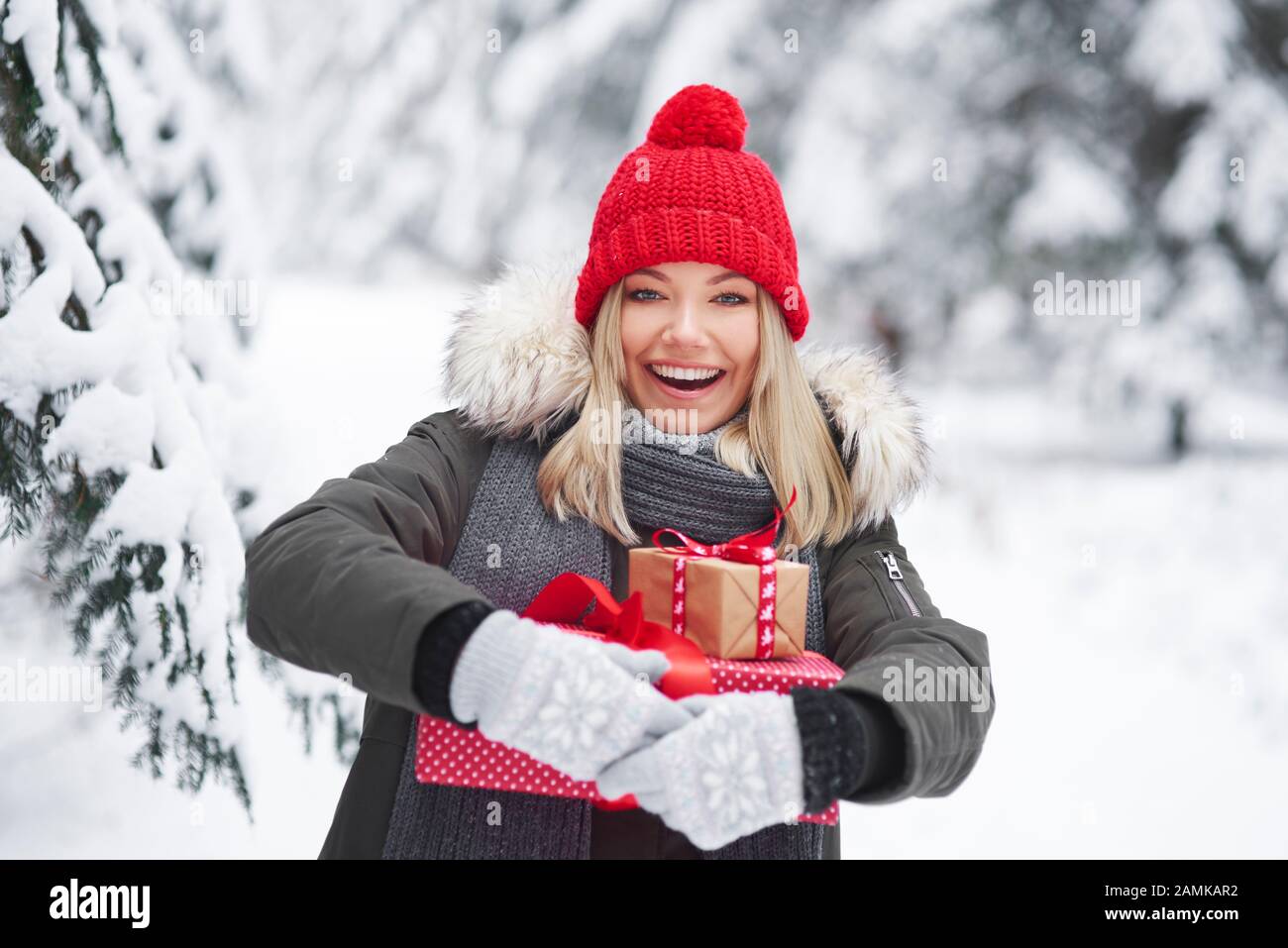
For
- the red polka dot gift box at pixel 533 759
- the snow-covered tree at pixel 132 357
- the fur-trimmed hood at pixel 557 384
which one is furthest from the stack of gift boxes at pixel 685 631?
the snow-covered tree at pixel 132 357

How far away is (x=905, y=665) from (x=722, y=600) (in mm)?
205

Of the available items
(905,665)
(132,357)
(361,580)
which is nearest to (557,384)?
(361,580)

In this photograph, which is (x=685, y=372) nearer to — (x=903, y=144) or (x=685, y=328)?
(x=685, y=328)

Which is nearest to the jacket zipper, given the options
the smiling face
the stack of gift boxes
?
the stack of gift boxes

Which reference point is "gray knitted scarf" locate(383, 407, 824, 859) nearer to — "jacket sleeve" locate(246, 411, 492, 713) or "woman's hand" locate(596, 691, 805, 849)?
"jacket sleeve" locate(246, 411, 492, 713)

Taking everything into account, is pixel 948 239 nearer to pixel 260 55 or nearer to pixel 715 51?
pixel 715 51

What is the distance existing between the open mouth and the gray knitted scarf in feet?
0.23

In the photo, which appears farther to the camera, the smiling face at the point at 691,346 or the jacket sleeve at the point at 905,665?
the smiling face at the point at 691,346

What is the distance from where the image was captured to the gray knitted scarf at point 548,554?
122cm

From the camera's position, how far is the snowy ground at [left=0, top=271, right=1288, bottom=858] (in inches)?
99.6

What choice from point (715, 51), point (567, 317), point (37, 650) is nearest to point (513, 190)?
point (715, 51)

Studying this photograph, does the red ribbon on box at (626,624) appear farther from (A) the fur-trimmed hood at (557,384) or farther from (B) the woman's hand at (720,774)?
(A) the fur-trimmed hood at (557,384)

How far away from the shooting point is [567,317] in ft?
5.11

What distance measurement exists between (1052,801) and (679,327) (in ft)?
6.06
